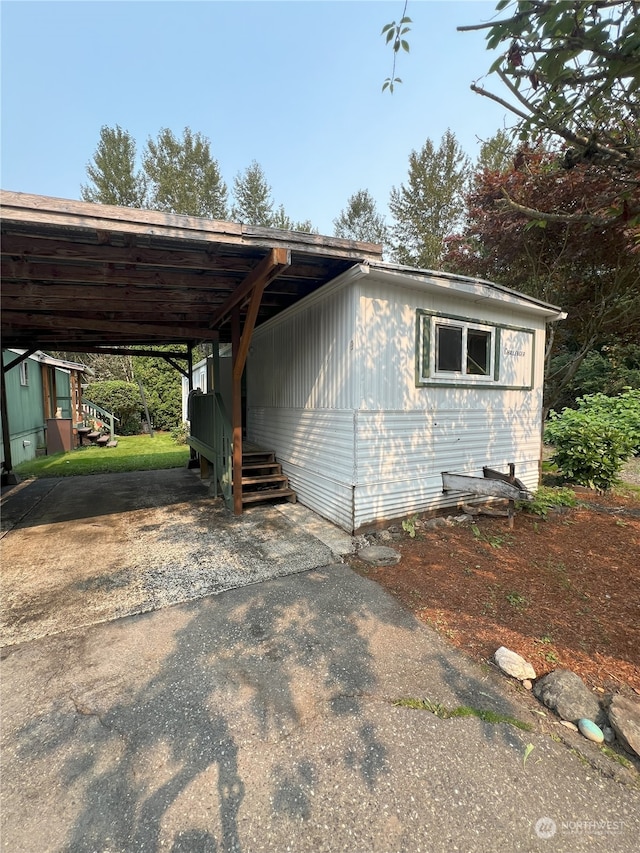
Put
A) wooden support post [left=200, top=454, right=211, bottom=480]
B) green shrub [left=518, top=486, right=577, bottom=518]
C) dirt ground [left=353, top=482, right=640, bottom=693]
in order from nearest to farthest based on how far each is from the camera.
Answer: dirt ground [left=353, top=482, right=640, bottom=693] < green shrub [left=518, top=486, right=577, bottom=518] < wooden support post [left=200, top=454, right=211, bottom=480]

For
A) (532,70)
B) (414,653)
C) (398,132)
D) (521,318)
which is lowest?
(414,653)

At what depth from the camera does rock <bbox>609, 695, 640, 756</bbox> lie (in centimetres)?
175

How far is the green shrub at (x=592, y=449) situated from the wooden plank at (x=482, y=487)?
2.77 m

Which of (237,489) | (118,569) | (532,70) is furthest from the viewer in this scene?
(237,489)

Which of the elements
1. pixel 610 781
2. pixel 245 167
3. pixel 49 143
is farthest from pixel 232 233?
pixel 245 167

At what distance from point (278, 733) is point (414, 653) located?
1040 mm

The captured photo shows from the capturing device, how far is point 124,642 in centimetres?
258

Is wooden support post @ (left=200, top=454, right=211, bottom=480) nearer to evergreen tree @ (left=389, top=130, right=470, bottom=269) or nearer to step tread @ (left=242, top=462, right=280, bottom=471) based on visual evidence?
step tread @ (left=242, top=462, right=280, bottom=471)

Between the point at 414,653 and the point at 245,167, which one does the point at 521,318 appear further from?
the point at 245,167

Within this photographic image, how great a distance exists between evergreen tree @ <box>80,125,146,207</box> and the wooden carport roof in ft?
52.9

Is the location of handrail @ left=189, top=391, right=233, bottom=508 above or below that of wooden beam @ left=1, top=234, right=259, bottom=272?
below

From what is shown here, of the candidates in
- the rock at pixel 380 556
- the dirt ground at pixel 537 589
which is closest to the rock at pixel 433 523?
the dirt ground at pixel 537 589

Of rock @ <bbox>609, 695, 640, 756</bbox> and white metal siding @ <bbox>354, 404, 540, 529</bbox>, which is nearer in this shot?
rock @ <bbox>609, 695, 640, 756</bbox>

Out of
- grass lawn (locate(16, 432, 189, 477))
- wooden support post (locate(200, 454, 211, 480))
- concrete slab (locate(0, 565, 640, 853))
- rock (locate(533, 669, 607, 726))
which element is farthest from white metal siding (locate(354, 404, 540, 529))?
grass lawn (locate(16, 432, 189, 477))
